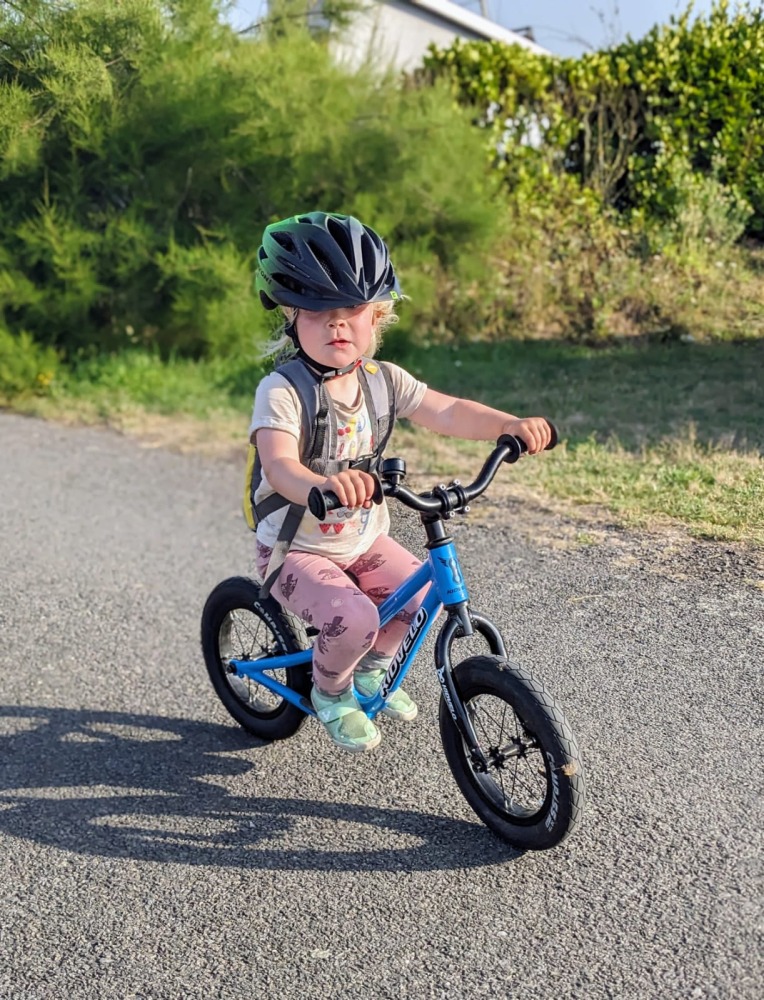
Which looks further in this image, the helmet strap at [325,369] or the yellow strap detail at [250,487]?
the yellow strap detail at [250,487]

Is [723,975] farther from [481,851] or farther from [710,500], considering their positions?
[710,500]

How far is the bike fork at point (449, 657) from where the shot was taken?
3.07 meters

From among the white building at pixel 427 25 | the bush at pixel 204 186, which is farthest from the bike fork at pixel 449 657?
the white building at pixel 427 25

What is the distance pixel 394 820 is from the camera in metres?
3.36

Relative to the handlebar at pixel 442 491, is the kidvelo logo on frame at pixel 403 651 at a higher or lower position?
lower

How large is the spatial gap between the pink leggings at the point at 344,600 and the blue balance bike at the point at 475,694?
0.12 m

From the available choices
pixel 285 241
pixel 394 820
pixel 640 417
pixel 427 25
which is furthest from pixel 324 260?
pixel 427 25

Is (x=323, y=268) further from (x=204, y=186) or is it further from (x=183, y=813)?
(x=204, y=186)

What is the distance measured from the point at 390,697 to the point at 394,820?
360 millimetres

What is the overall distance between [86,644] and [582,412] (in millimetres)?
3898

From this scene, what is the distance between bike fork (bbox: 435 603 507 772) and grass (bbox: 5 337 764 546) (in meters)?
2.23

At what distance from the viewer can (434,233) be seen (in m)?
9.56

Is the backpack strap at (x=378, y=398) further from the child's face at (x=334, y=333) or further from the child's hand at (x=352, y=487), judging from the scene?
the child's hand at (x=352, y=487)

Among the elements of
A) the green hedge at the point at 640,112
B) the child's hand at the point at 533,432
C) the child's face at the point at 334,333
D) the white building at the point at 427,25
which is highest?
the white building at the point at 427,25
